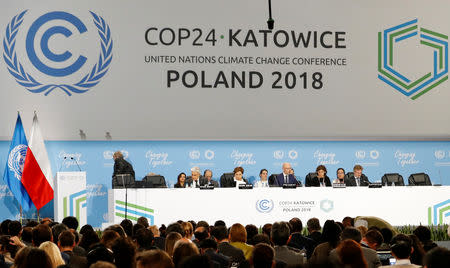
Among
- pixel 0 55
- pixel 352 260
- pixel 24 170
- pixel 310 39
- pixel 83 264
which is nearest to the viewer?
pixel 352 260

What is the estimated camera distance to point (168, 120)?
1523 centimetres

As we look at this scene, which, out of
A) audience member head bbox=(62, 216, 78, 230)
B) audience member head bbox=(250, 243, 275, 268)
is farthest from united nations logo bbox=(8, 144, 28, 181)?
audience member head bbox=(250, 243, 275, 268)

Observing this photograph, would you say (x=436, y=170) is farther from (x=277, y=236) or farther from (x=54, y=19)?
(x=277, y=236)

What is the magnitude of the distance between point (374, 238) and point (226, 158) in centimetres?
924

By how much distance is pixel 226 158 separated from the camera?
50.7 feet

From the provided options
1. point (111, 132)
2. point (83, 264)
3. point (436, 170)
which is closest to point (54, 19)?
point (111, 132)

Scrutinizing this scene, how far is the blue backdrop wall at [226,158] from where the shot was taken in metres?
14.9

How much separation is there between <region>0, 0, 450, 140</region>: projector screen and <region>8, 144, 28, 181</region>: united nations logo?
1549 millimetres

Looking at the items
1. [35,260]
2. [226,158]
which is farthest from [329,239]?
[226,158]

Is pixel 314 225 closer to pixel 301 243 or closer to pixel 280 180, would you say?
pixel 301 243

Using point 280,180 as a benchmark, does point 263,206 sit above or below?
below

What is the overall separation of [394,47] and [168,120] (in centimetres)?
556

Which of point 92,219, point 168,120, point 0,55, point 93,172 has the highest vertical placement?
point 0,55

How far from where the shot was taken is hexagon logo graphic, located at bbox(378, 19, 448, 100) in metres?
16.0
